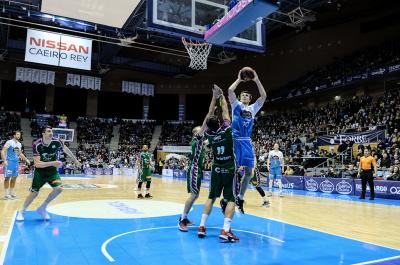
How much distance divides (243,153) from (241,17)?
8.11 feet

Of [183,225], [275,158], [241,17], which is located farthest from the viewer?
[275,158]

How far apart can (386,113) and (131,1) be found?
15078 millimetres

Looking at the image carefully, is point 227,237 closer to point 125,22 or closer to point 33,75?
point 125,22

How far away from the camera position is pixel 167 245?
4922mm

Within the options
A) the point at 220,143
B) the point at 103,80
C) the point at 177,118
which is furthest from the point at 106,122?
the point at 220,143

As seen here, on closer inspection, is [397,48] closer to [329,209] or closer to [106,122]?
[329,209]

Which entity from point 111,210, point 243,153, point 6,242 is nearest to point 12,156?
point 111,210

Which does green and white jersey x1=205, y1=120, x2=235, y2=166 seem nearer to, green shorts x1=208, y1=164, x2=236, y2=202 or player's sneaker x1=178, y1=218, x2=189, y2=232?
green shorts x1=208, y1=164, x2=236, y2=202

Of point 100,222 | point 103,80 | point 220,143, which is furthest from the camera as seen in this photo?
point 103,80

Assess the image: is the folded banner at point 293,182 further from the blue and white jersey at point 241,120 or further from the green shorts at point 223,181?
the green shorts at point 223,181

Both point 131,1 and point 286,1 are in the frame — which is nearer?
point 131,1

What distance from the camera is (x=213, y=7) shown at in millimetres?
9133

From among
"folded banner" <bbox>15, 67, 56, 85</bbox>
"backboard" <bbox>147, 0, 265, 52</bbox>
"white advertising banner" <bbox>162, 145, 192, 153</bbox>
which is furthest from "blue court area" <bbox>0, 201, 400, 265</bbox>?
"white advertising banner" <bbox>162, 145, 192, 153</bbox>

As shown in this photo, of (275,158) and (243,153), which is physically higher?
(275,158)
